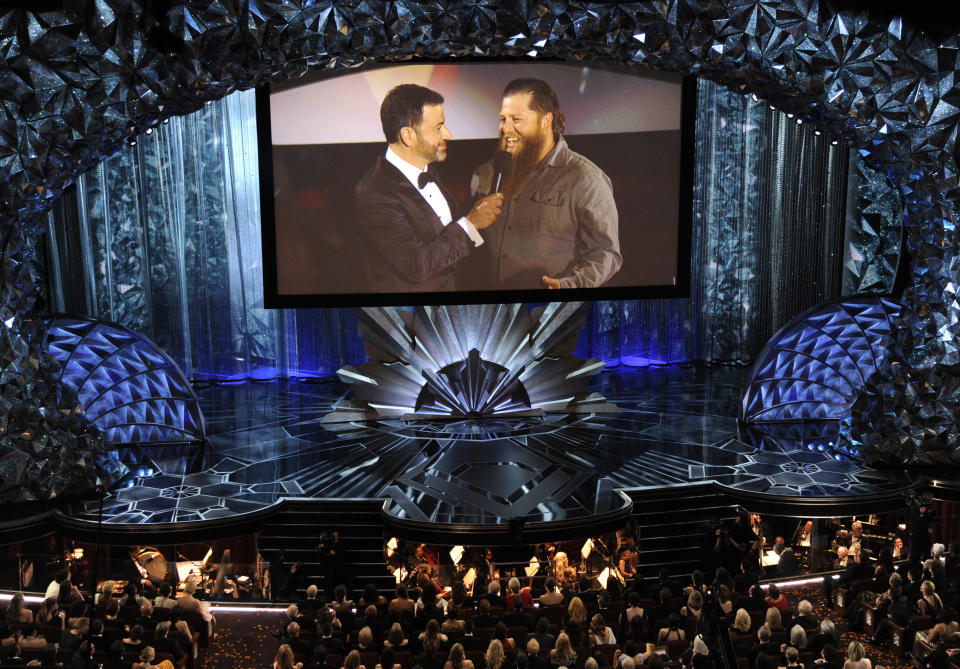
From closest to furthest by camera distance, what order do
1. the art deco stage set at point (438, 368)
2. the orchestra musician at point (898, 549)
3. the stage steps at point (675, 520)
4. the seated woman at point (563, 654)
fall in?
the seated woman at point (563, 654) → the orchestra musician at point (898, 549) → the stage steps at point (675, 520) → the art deco stage set at point (438, 368)

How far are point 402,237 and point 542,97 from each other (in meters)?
2.42

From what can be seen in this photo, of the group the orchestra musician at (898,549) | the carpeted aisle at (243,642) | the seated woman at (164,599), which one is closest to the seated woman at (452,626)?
the carpeted aisle at (243,642)

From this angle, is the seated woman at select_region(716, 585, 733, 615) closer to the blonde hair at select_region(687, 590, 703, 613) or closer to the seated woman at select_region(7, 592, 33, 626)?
the blonde hair at select_region(687, 590, 703, 613)

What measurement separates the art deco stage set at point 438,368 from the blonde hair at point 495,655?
7.64 ft

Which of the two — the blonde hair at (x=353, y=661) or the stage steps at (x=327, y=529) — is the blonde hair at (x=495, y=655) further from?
the stage steps at (x=327, y=529)

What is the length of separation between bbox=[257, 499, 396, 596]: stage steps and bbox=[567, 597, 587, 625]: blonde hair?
2007 millimetres

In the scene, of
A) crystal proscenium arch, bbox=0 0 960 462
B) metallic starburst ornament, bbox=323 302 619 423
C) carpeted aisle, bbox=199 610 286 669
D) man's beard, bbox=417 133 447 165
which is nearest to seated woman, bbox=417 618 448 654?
carpeted aisle, bbox=199 610 286 669

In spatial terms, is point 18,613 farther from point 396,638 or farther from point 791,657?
point 791,657

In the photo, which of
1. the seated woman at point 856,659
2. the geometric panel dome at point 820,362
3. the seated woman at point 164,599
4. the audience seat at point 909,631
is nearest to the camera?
the seated woman at point 856,659

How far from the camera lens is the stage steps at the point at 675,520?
8648 millimetres

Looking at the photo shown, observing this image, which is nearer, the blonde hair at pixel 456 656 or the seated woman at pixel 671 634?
the blonde hair at pixel 456 656

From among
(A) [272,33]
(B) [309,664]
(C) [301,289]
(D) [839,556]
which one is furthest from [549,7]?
(B) [309,664]

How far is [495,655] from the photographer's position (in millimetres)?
6078

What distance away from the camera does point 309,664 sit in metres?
6.26
